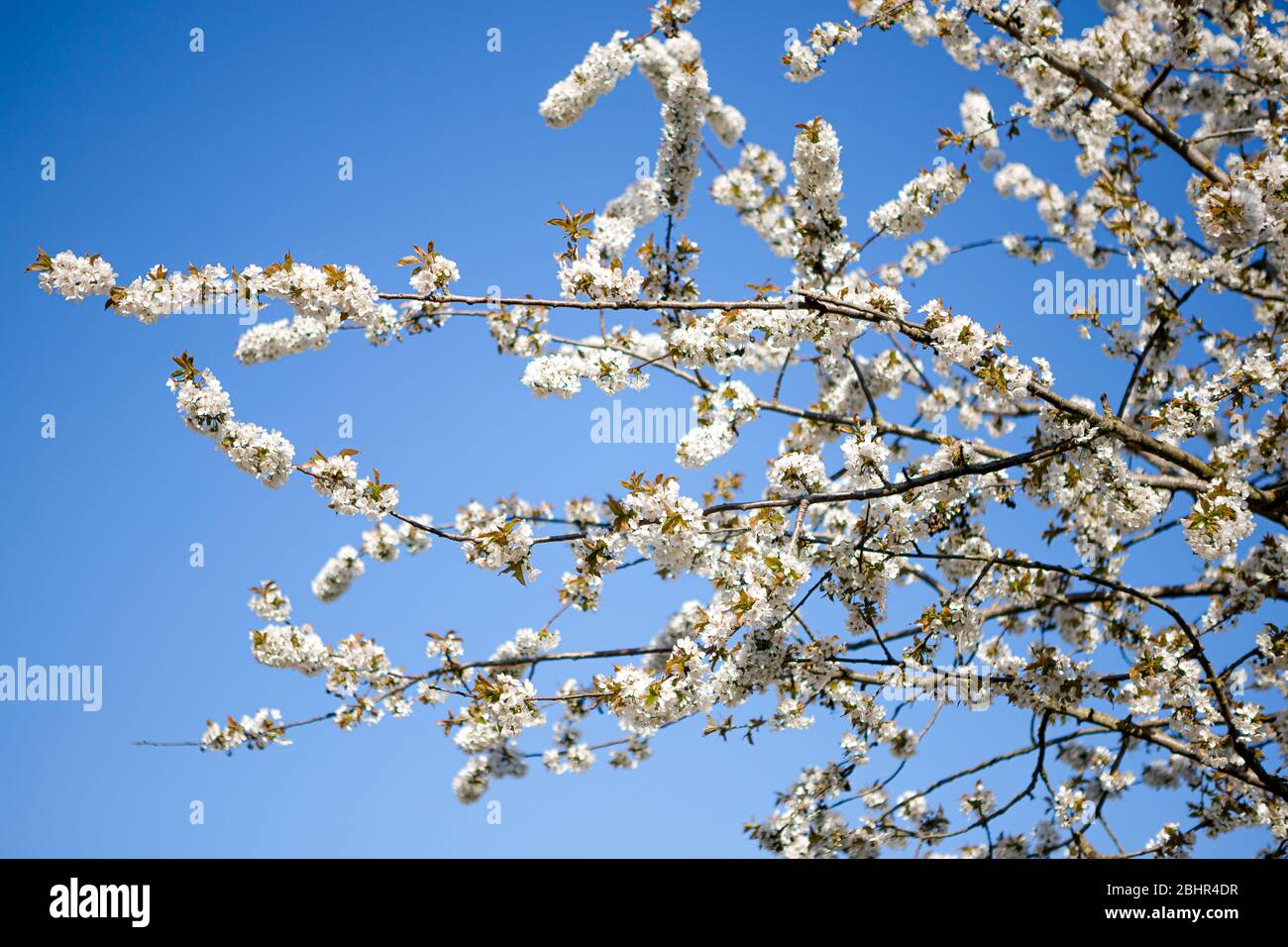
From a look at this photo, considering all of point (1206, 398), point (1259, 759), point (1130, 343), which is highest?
point (1130, 343)

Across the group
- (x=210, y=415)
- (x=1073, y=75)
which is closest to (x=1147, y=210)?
(x=1073, y=75)

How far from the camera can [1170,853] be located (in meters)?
5.14

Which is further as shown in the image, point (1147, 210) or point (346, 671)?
point (1147, 210)

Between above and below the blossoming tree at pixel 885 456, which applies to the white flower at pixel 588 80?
above

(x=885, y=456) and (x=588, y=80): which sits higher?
(x=588, y=80)

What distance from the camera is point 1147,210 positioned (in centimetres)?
662

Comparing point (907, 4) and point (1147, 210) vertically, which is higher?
point (907, 4)

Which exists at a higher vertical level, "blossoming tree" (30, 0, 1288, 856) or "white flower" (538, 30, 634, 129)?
"white flower" (538, 30, 634, 129)

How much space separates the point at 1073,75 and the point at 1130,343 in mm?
2000
